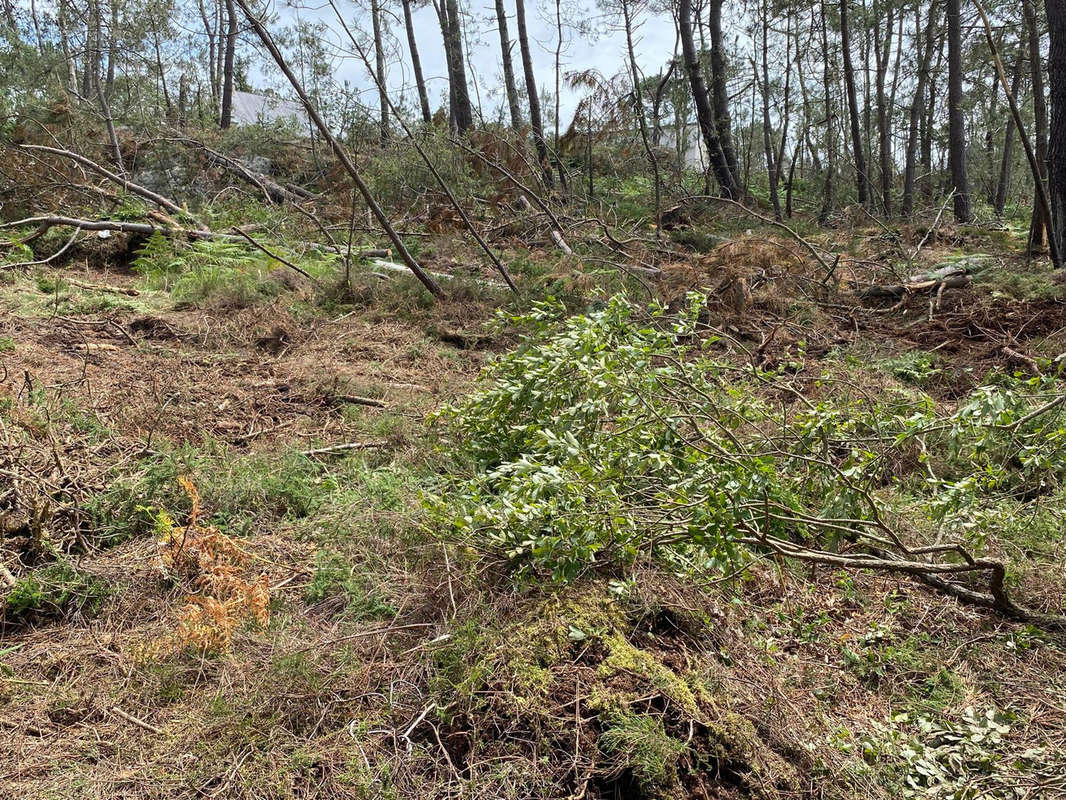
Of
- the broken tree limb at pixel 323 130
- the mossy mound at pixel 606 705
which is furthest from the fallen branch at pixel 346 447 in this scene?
the broken tree limb at pixel 323 130

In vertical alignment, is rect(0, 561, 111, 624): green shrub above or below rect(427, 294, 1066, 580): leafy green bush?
below

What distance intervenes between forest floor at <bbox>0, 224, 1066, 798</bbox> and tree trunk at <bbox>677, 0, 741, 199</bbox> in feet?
36.3

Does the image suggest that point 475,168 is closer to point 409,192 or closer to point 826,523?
point 409,192

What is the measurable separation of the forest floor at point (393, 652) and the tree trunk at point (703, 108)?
36.3 ft

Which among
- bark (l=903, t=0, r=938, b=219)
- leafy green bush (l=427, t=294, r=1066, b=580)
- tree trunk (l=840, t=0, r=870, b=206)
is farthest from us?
bark (l=903, t=0, r=938, b=219)

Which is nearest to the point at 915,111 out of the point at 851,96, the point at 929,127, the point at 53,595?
the point at 929,127

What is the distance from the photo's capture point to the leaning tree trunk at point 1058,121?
23.0ft

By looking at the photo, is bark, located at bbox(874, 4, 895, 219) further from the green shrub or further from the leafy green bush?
the green shrub

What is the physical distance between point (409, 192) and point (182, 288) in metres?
4.67

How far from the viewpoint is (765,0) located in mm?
15852

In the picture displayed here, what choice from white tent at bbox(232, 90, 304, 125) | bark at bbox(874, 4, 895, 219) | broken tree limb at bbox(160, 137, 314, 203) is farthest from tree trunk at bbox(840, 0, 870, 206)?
white tent at bbox(232, 90, 304, 125)

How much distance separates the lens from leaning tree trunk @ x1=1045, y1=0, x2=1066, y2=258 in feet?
23.0

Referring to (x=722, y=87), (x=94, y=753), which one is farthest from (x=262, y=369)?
(x=722, y=87)

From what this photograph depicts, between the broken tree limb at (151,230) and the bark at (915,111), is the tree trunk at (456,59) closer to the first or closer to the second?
the broken tree limb at (151,230)
